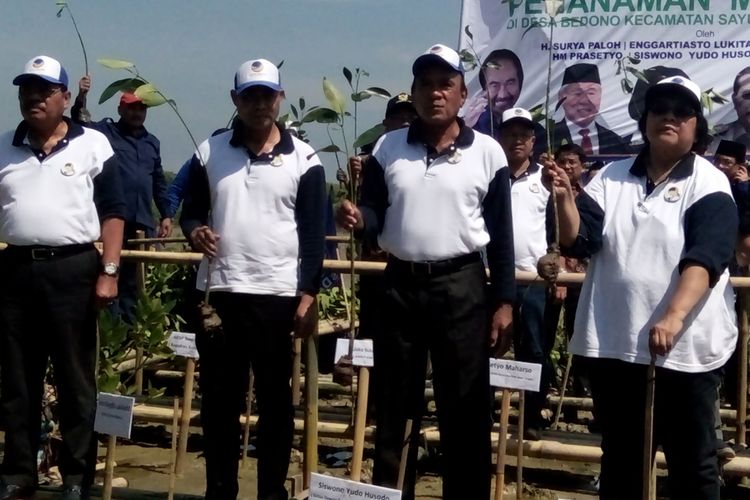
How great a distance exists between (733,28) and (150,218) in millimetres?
4029

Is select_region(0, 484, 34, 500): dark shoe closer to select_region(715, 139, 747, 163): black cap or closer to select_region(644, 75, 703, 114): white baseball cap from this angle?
select_region(644, 75, 703, 114): white baseball cap

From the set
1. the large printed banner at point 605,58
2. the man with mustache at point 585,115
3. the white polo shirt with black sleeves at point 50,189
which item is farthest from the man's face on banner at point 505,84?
the white polo shirt with black sleeves at point 50,189

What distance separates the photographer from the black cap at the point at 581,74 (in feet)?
23.5

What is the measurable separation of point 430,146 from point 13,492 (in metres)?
2.25

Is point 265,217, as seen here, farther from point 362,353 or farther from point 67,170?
point 67,170

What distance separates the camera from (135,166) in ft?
24.4

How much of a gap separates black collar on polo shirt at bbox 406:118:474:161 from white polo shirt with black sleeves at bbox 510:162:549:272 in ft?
5.17

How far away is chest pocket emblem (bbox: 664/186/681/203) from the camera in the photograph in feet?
11.6

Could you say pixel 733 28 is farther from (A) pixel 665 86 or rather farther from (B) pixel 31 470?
(B) pixel 31 470

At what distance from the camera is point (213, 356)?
13.9ft

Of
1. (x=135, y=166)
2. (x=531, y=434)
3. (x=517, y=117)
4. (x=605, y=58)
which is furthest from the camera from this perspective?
(x=135, y=166)

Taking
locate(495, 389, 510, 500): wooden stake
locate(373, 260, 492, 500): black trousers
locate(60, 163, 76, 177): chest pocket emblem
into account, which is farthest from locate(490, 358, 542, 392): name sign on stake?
locate(60, 163, 76, 177): chest pocket emblem

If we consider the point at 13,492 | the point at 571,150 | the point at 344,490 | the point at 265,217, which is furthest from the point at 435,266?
the point at 571,150

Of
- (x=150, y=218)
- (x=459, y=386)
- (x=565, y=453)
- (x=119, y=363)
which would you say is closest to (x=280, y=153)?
(x=459, y=386)
